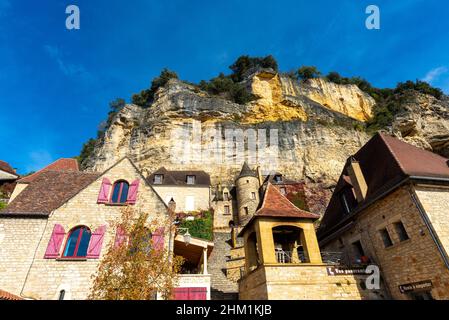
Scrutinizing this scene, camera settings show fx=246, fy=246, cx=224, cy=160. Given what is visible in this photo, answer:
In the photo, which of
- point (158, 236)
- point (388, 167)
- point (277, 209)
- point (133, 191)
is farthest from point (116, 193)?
point (388, 167)

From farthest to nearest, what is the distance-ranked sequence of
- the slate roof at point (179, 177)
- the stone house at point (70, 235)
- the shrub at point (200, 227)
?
the slate roof at point (179, 177) < the shrub at point (200, 227) < the stone house at point (70, 235)

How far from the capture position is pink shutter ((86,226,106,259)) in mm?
9838

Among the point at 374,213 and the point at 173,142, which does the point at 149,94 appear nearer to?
the point at 173,142

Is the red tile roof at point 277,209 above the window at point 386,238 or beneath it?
above

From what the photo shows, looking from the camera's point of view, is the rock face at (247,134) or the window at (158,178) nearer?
the window at (158,178)

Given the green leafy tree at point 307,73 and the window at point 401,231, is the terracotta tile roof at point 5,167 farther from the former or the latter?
the green leafy tree at point 307,73

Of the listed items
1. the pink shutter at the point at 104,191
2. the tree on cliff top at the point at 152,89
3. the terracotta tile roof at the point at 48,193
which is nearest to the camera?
the terracotta tile roof at the point at 48,193

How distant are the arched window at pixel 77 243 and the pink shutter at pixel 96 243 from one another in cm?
31

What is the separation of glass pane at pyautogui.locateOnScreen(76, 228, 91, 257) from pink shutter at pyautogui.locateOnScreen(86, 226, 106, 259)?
0.31 metres

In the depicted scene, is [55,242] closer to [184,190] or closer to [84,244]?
[84,244]

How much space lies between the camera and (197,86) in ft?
145

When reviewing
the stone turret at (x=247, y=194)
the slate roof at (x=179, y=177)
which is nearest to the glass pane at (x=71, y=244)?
the slate roof at (x=179, y=177)

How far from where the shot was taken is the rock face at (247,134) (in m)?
33.4
